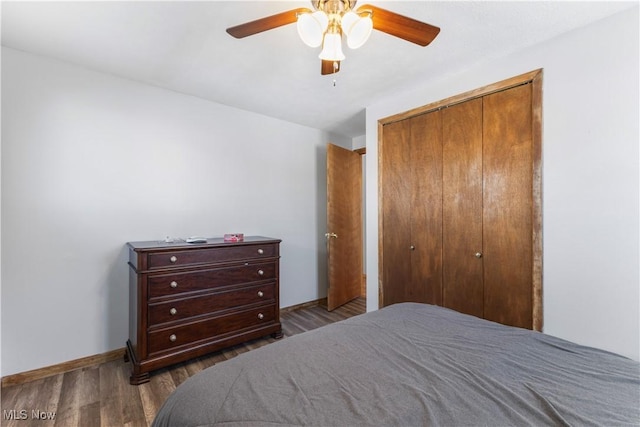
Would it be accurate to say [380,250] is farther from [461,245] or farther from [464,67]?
[464,67]

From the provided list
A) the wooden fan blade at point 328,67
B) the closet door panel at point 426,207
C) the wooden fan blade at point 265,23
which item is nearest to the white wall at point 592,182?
the closet door panel at point 426,207

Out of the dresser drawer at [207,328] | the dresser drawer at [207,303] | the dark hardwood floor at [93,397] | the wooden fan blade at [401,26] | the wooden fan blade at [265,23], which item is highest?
the wooden fan blade at [265,23]

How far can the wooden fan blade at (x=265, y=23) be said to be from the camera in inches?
50.9

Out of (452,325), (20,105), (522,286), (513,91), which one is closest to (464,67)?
(513,91)

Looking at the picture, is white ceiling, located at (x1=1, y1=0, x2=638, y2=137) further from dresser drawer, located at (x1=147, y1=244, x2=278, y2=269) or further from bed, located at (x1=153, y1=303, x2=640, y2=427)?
bed, located at (x1=153, y1=303, x2=640, y2=427)

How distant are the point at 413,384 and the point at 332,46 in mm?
1496

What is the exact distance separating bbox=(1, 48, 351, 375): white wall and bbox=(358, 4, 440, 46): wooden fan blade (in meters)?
2.14

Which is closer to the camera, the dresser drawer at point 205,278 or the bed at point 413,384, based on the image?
the bed at point 413,384

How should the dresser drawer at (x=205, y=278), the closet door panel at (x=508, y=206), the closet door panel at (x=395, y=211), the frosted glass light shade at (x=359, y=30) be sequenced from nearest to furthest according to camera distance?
the frosted glass light shade at (x=359, y=30), the closet door panel at (x=508, y=206), the dresser drawer at (x=205, y=278), the closet door panel at (x=395, y=211)

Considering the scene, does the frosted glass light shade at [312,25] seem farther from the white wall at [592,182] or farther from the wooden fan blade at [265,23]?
the white wall at [592,182]

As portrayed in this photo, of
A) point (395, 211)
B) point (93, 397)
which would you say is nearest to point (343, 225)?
point (395, 211)

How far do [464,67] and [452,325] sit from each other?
2.06m

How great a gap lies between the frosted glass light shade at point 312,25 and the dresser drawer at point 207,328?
87.8 inches

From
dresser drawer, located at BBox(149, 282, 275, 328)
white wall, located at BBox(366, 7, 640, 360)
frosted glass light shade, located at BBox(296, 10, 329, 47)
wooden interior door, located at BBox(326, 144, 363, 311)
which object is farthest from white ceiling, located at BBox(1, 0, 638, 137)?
dresser drawer, located at BBox(149, 282, 275, 328)
